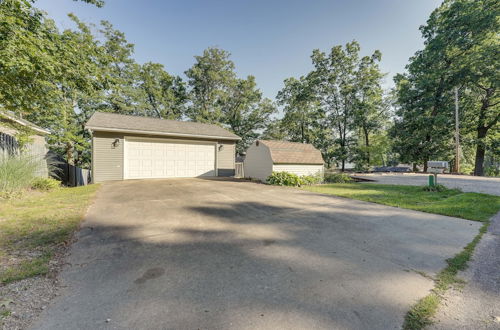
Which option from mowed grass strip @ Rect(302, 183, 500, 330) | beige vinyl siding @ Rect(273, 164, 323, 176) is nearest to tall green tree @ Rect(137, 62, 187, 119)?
beige vinyl siding @ Rect(273, 164, 323, 176)

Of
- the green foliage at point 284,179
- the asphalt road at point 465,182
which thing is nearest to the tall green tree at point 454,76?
the asphalt road at point 465,182

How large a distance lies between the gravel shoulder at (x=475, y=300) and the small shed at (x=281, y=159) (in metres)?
8.04

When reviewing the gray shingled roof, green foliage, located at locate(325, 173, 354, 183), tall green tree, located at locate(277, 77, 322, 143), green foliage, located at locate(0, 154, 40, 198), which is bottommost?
green foliage, located at locate(325, 173, 354, 183)

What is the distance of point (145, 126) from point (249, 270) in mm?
11624

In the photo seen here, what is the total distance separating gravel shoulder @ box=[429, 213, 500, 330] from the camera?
1526 mm

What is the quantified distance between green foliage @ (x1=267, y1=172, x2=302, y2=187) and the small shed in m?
0.41

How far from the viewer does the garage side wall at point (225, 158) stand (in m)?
13.5

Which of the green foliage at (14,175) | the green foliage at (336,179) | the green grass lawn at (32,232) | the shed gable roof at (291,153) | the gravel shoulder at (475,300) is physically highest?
the shed gable roof at (291,153)

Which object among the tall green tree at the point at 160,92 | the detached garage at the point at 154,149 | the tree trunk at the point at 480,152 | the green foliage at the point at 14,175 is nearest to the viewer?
the green foliage at the point at 14,175

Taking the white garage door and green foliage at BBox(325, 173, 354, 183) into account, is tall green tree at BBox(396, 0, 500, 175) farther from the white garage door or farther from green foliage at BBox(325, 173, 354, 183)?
the white garage door

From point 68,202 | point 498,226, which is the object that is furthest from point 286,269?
point 68,202

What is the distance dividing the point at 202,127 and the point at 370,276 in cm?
1364

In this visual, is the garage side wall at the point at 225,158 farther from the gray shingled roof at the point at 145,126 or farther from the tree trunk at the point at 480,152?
the tree trunk at the point at 480,152

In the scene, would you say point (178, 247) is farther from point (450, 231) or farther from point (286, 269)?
point (450, 231)
